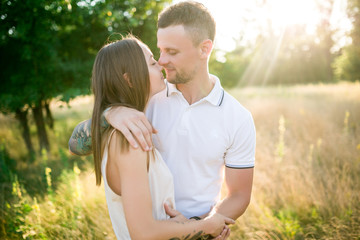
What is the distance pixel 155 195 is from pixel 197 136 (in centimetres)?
58

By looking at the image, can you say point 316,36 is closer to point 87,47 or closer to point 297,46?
point 297,46

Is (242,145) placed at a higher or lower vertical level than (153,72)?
lower

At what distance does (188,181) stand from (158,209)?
40 centimetres

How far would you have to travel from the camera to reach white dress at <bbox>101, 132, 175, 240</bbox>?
147 centimetres

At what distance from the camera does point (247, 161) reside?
188cm

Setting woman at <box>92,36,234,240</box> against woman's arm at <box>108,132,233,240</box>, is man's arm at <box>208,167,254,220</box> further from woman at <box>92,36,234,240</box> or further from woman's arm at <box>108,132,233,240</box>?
woman's arm at <box>108,132,233,240</box>

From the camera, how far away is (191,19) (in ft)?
6.57

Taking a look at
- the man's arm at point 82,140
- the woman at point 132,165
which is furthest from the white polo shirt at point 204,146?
the man's arm at point 82,140

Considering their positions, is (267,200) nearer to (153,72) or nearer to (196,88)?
(196,88)

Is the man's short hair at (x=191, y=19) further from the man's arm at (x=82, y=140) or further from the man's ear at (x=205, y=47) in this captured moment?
the man's arm at (x=82, y=140)

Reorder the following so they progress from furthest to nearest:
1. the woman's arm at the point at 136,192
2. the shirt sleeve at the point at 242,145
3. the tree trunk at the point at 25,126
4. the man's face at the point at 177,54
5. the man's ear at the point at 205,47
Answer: the tree trunk at the point at 25,126 → the man's ear at the point at 205,47 → the man's face at the point at 177,54 → the shirt sleeve at the point at 242,145 → the woman's arm at the point at 136,192

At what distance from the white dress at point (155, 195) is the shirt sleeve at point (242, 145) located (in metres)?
0.57

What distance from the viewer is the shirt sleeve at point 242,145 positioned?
6.11 feet

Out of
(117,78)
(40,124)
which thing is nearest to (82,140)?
(117,78)
